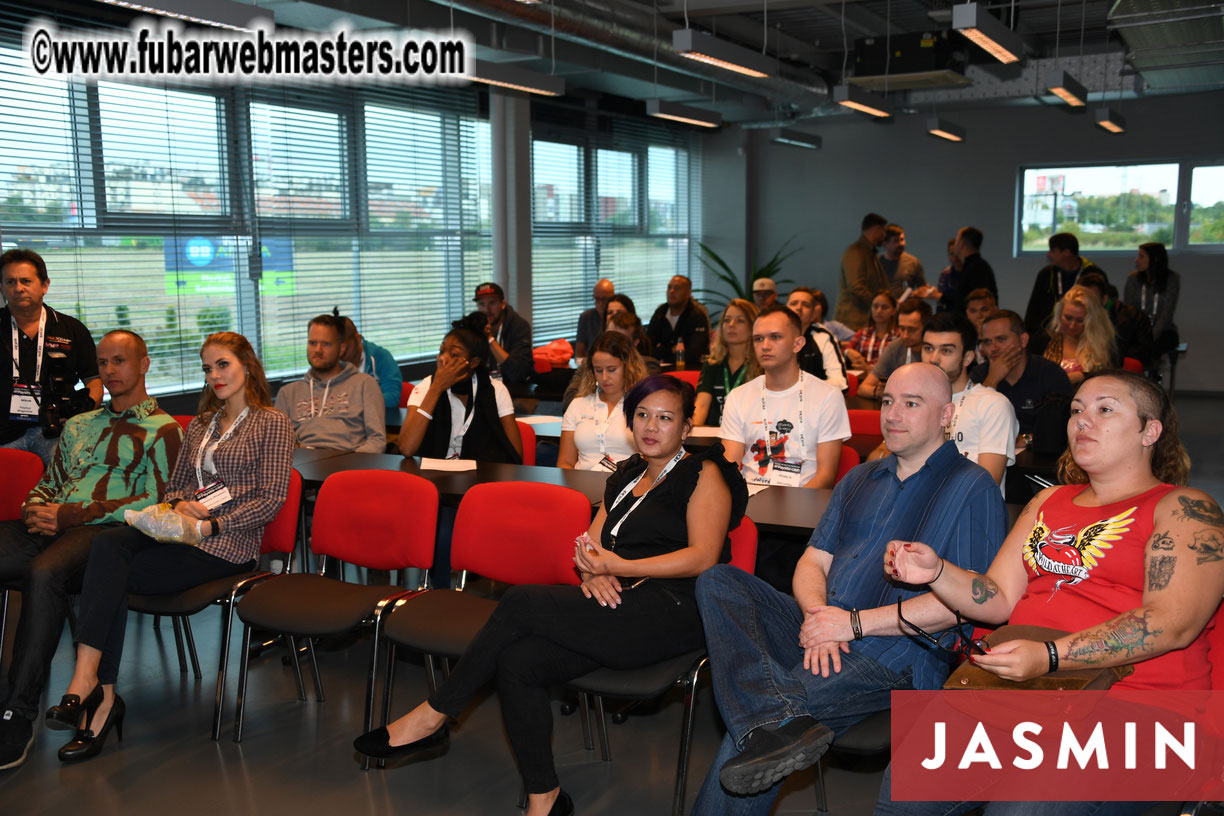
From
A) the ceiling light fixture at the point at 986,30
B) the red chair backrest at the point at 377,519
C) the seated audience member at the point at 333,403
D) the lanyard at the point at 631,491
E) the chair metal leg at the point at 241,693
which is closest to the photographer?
the lanyard at the point at 631,491

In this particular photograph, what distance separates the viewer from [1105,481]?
2250mm

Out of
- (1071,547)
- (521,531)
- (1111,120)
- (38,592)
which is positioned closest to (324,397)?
(38,592)

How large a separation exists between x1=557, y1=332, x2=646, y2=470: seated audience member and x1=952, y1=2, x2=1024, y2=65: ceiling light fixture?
2783 mm

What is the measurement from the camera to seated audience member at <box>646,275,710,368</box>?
817cm

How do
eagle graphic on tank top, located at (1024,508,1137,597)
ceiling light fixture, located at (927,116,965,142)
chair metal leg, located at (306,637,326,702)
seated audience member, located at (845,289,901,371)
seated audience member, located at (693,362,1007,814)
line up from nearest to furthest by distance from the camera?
eagle graphic on tank top, located at (1024,508,1137,597)
seated audience member, located at (693,362,1007,814)
chair metal leg, located at (306,637,326,702)
seated audience member, located at (845,289,901,371)
ceiling light fixture, located at (927,116,965,142)

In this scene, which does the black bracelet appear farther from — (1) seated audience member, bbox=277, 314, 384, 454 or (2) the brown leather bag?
(1) seated audience member, bbox=277, 314, 384, 454

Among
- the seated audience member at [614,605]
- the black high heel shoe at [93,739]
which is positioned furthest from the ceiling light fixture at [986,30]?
the black high heel shoe at [93,739]

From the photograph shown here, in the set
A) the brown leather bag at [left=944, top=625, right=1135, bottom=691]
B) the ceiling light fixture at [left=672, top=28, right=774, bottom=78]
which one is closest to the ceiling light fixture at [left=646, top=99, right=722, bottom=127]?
the ceiling light fixture at [left=672, top=28, right=774, bottom=78]

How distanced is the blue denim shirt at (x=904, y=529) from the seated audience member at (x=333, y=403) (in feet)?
8.34

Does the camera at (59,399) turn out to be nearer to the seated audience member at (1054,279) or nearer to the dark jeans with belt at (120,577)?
the dark jeans with belt at (120,577)

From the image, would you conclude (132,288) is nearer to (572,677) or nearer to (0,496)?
(0,496)

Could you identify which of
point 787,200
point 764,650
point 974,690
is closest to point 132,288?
point 764,650

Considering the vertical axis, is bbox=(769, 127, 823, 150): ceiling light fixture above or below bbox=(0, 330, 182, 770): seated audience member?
above

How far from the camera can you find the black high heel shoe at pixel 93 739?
10.2ft
